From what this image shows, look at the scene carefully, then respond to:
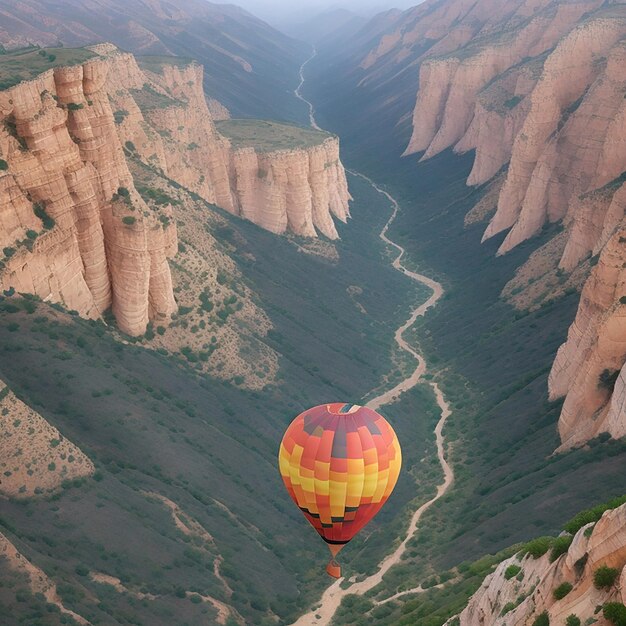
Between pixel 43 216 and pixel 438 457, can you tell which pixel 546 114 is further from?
pixel 43 216

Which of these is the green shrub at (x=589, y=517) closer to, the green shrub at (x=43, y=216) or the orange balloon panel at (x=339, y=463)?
the orange balloon panel at (x=339, y=463)

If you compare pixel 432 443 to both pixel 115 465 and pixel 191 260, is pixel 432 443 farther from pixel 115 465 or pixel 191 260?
pixel 115 465

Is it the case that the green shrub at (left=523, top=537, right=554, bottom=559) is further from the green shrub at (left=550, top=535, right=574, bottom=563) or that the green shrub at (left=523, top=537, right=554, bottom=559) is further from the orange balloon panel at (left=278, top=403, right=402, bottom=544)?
the orange balloon panel at (left=278, top=403, right=402, bottom=544)

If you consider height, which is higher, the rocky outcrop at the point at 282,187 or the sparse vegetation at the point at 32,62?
the sparse vegetation at the point at 32,62

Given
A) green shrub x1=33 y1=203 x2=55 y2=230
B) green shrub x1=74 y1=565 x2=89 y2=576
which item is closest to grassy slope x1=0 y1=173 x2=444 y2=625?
green shrub x1=74 y1=565 x2=89 y2=576

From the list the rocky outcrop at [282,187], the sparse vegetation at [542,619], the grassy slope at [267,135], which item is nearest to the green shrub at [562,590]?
the sparse vegetation at [542,619]

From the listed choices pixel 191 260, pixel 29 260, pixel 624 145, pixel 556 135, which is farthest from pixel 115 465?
pixel 556 135

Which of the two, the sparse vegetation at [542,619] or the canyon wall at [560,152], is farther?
the canyon wall at [560,152]
